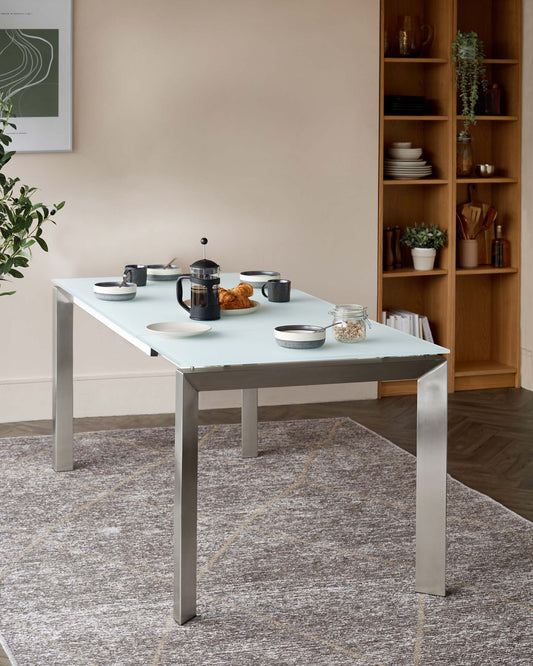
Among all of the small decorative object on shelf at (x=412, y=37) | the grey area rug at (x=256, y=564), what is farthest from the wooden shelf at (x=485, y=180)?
the grey area rug at (x=256, y=564)

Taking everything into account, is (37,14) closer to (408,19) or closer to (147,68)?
(147,68)

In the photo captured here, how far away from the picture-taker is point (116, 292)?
4.27 metres

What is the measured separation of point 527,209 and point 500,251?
0.34m

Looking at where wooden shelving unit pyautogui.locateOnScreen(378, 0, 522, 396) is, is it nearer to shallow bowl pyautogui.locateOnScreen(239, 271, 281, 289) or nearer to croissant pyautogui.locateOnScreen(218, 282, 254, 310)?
shallow bowl pyautogui.locateOnScreen(239, 271, 281, 289)

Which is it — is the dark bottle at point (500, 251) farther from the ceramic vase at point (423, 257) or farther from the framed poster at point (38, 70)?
the framed poster at point (38, 70)

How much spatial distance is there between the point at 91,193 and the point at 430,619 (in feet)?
11.4

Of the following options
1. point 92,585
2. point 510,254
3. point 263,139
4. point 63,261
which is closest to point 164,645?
point 92,585

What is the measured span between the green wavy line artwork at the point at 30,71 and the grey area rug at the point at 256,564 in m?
1.91

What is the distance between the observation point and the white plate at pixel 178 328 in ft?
11.4

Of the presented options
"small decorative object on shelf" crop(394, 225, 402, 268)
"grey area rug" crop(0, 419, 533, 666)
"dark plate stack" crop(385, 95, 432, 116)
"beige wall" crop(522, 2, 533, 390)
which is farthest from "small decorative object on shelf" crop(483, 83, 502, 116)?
"grey area rug" crop(0, 419, 533, 666)

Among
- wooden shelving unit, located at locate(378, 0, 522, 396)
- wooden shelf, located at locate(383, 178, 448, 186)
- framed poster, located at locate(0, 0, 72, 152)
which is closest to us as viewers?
framed poster, located at locate(0, 0, 72, 152)

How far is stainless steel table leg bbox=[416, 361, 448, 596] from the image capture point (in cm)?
329

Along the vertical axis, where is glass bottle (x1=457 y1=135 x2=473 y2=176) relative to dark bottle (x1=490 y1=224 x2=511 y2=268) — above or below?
above

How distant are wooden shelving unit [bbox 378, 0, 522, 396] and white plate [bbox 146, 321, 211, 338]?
292 centimetres
